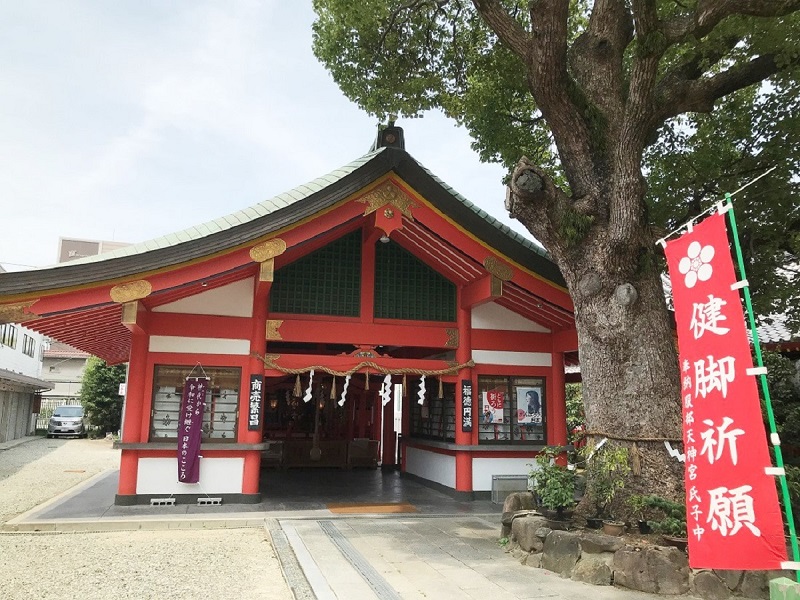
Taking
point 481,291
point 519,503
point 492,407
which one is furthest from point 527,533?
point 481,291

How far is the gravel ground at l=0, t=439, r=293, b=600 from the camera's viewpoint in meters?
5.91

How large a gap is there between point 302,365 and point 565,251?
517 centimetres

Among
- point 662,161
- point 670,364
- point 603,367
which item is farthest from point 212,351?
point 662,161

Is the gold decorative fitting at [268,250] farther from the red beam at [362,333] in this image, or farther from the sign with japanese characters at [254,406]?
the sign with japanese characters at [254,406]

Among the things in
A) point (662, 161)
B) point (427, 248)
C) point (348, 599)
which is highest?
point (662, 161)

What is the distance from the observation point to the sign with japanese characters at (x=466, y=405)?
1127 centimetres

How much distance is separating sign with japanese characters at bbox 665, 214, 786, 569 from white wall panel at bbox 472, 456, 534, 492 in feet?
22.0

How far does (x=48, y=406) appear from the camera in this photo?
38094 millimetres

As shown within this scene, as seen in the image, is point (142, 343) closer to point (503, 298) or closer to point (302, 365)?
point (302, 365)

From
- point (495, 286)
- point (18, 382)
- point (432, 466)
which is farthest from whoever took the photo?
point (18, 382)

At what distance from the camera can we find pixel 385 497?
11.5 metres

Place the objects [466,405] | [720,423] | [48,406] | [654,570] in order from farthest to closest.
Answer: [48,406] → [466,405] → [654,570] → [720,423]

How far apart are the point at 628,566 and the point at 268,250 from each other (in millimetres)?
6932

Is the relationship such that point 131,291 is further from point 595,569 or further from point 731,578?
point 731,578
